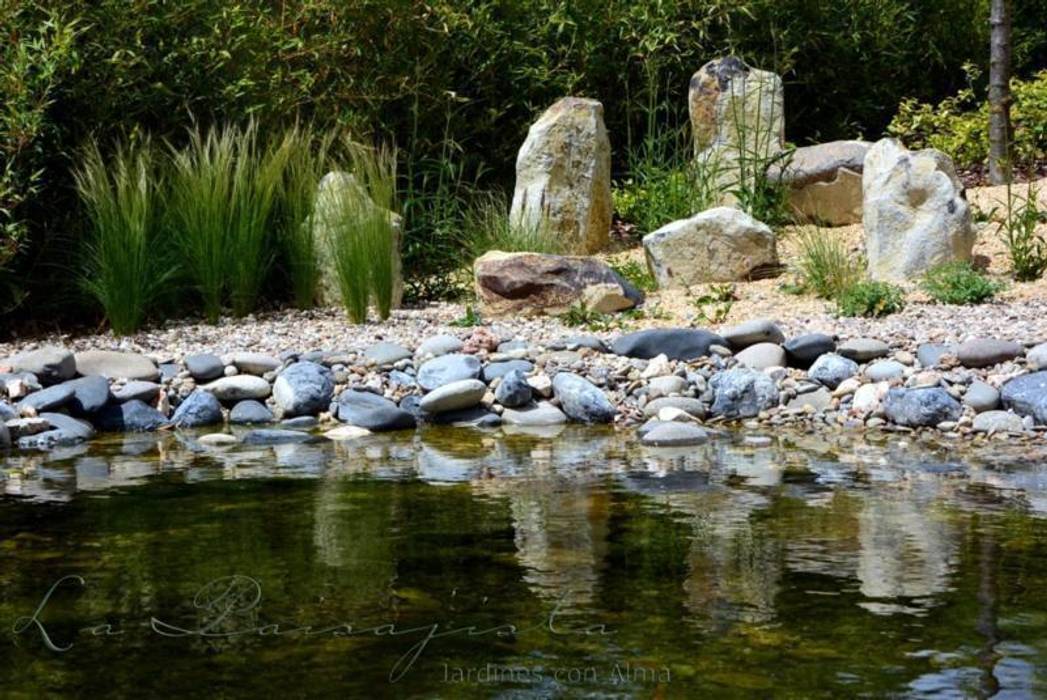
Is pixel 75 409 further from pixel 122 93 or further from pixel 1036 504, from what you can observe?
pixel 1036 504

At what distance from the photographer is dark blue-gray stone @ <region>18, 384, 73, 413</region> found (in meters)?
6.84

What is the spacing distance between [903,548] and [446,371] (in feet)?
10.9

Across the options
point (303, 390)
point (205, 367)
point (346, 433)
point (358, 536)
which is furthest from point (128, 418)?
point (358, 536)

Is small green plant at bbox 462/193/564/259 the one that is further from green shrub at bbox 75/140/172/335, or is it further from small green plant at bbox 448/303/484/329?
green shrub at bbox 75/140/172/335

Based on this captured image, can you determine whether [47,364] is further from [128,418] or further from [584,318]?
[584,318]

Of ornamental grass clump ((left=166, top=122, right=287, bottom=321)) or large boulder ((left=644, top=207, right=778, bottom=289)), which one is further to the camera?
large boulder ((left=644, top=207, right=778, bottom=289))

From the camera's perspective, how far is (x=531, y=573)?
13.5ft

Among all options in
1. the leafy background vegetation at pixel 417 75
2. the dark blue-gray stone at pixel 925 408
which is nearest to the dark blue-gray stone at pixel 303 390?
the leafy background vegetation at pixel 417 75

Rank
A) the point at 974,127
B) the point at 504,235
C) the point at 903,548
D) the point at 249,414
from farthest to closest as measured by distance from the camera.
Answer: the point at 974,127
the point at 504,235
the point at 249,414
the point at 903,548

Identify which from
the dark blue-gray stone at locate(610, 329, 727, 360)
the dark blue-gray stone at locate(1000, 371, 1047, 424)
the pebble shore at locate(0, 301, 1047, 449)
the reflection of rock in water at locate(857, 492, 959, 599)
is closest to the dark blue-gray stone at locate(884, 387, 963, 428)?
the pebble shore at locate(0, 301, 1047, 449)

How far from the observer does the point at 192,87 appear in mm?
9516

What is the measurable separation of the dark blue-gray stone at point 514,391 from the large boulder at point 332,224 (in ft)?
5.99

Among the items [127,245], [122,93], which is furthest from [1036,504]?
[122,93]

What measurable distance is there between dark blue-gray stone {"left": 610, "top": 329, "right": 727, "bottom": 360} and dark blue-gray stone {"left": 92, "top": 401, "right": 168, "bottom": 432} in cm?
231
